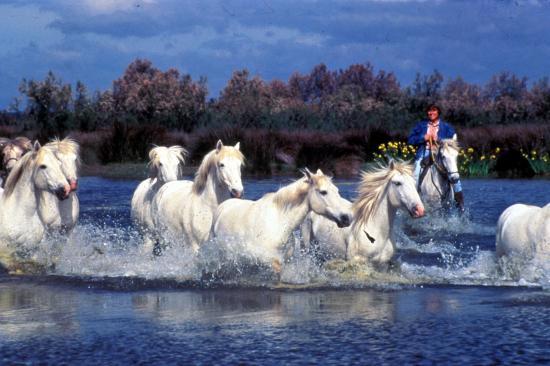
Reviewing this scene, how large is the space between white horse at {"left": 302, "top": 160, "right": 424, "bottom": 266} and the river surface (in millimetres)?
277

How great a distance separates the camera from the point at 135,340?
913cm

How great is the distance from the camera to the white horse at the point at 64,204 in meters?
13.8

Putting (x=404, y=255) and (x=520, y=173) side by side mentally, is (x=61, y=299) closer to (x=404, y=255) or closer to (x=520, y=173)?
(x=404, y=255)

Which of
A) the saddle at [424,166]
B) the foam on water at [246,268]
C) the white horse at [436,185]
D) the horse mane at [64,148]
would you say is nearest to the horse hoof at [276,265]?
the foam on water at [246,268]

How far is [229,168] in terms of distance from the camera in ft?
42.8

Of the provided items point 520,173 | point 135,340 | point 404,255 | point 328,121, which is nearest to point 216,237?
point 135,340

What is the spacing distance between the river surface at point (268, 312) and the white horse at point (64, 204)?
26 cm

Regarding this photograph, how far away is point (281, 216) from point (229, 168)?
50.4 inches

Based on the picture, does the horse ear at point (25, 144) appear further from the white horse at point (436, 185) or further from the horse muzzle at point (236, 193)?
the white horse at point (436, 185)

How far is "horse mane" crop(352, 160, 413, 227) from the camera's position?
42.7ft

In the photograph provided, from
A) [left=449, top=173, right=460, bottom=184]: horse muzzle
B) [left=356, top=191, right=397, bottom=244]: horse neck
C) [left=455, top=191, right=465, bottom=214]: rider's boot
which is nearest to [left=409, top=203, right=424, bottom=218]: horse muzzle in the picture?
[left=356, top=191, right=397, bottom=244]: horse neck

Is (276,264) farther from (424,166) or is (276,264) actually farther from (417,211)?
(424,166)

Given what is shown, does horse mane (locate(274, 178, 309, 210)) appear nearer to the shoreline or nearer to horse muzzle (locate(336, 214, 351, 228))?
horse muzzle (locate(336, 214, 351, 228))

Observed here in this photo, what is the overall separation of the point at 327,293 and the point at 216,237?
142 centimetres
